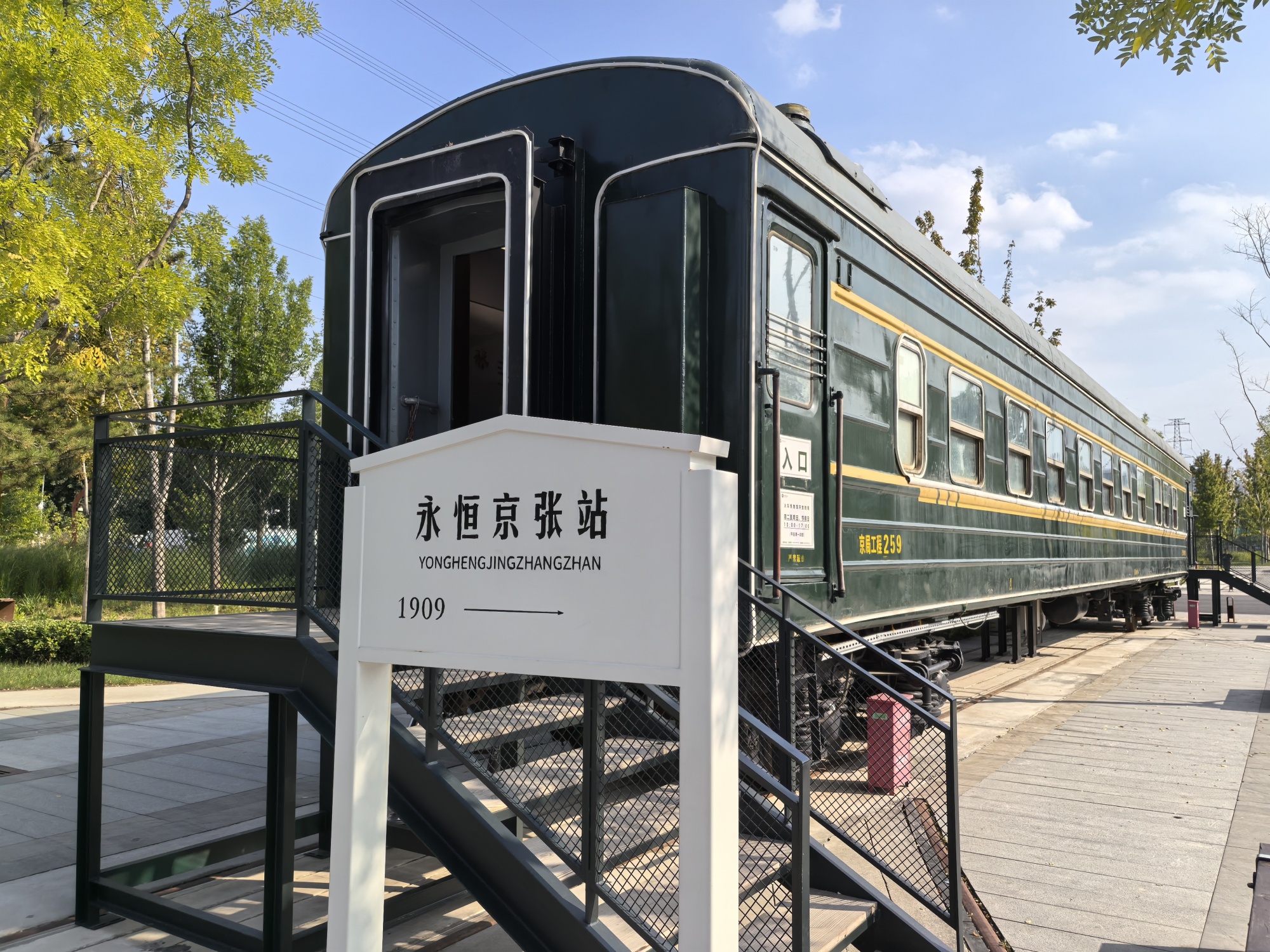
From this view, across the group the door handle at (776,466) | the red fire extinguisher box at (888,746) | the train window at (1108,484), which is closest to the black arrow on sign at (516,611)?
the door handle at (776,466)

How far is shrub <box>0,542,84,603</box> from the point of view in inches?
688

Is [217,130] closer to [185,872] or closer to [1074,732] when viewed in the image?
[185,872]

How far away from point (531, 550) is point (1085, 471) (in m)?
12.0

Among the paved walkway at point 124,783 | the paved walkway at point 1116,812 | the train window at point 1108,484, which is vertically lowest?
the paved walkway at point 124,783

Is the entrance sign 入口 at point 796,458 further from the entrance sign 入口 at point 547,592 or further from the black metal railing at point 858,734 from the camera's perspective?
the entrance sign 入口 at point 547,592

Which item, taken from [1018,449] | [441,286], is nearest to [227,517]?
[441,286]

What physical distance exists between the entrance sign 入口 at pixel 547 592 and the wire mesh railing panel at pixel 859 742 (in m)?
1.98

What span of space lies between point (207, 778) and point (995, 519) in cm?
669

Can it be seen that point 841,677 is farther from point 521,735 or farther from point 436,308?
point 436,308

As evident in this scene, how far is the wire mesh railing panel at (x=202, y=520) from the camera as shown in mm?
3994

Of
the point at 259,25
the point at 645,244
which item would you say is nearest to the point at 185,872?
the point at 645,244

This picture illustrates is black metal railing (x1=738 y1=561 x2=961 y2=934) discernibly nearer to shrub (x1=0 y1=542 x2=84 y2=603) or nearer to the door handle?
the door handle

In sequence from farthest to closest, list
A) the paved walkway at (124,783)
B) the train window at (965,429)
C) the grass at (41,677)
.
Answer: the grass at (41,677)
the train window at (965,429)
the paved walkway at (124,783)

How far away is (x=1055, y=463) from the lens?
10945 mm
